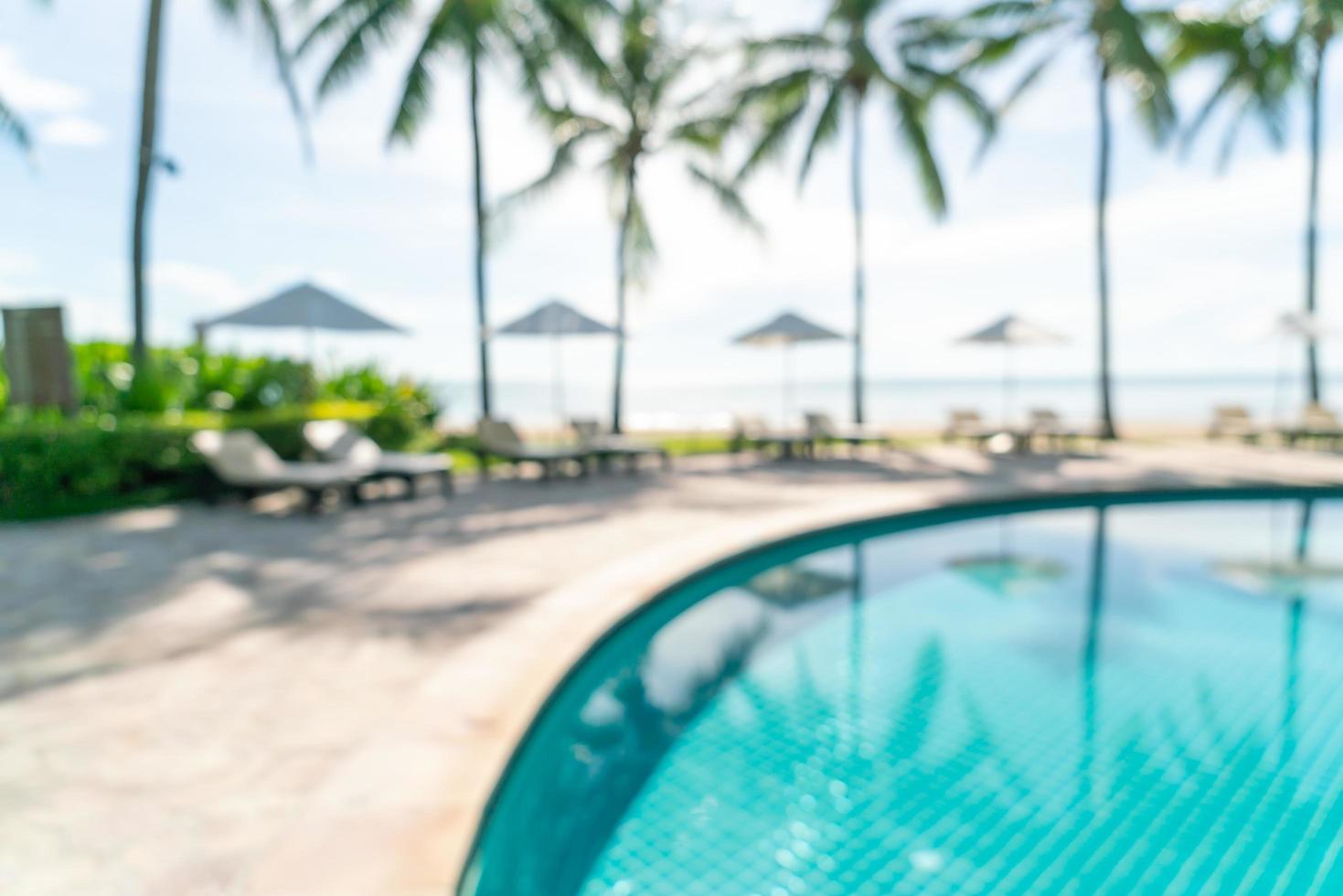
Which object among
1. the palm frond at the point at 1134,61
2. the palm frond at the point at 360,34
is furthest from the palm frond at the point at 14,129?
the palm frond at the point at 1134,61

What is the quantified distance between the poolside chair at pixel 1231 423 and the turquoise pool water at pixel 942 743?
1001cm

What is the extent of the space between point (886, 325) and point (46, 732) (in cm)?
13921

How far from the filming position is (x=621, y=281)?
16.2 metres

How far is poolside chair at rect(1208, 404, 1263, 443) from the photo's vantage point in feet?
47.4

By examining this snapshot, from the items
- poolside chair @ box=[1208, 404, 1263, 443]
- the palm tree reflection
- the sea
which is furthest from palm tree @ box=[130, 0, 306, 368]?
the sea

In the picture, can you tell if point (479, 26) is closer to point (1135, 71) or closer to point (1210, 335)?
point (1135, 71)

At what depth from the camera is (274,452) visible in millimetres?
9617

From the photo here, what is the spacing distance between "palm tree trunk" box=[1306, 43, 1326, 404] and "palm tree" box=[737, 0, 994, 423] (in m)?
7.34

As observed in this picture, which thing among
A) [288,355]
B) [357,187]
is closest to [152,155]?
[288,355]

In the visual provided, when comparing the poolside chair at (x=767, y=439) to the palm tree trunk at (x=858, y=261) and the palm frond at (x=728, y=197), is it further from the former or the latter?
the palm frond at (x=728, y=197)

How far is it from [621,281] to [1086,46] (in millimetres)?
10517

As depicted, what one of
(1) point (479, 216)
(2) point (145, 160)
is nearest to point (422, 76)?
(1) point (479, 216)

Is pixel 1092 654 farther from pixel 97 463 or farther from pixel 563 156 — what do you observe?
pixel 563 156

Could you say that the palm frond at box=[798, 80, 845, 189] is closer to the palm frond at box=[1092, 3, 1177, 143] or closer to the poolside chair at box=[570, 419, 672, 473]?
the palm frond at box=[1092, 3, 1177, 143]
